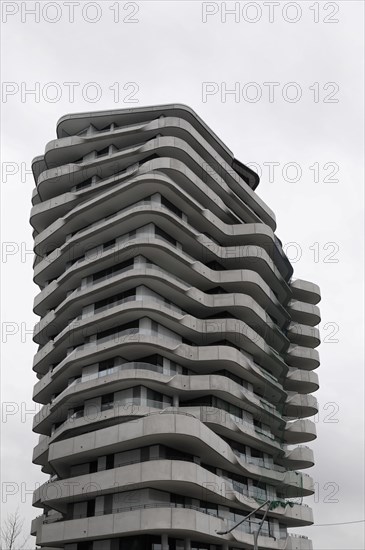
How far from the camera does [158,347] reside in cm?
5522

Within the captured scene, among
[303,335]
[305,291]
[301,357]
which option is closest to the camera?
[301,357]

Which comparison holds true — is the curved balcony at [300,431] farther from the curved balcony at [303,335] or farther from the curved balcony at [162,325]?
the curved balcony at [303,335]

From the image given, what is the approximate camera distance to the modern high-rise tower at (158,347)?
50188 millimetres

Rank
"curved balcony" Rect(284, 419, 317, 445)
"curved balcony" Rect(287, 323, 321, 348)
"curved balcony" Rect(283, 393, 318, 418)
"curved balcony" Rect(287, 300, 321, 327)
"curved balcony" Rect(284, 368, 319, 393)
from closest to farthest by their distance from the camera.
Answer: "curved balcony" Rect(284, 419, 317, 445)
"curved balcony" Rect(283, 393, 318, 418)
"curved balcony" Rect(284, 368, 319, 393)
"curved balcony" Rect(287, 323, 321, 348)
"curved balcony" Rect(287, 300, 321, 327)

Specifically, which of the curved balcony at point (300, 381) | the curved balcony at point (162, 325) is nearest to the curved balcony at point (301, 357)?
the curved balcony at point (300, 381)

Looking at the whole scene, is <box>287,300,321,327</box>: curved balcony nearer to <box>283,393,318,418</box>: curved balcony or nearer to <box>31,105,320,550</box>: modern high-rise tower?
<box>31,105,320,550</box>: modern high-rise tower

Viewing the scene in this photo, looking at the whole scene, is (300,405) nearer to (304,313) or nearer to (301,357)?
(301,357)

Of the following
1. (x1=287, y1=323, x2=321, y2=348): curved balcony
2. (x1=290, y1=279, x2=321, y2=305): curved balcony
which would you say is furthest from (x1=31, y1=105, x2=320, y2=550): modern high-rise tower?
(x1=290, y1=279, x2=321, y2=305): curved balcony

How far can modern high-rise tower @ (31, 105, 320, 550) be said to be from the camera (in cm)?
5019

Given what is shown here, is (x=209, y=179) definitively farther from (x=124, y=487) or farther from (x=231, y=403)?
(x=124, y=487)

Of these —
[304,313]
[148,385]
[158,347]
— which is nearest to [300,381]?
[304,313]

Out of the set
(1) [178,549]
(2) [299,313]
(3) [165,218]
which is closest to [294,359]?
(2) [299,313]

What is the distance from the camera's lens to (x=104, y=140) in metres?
65.3

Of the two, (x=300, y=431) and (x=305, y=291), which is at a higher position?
(x=305, y=291)
